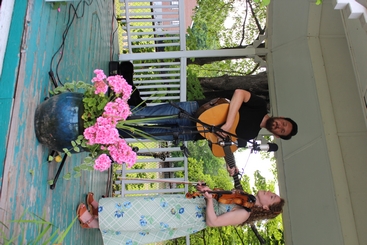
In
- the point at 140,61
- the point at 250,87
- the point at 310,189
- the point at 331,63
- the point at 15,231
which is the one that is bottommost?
the point at 15,231

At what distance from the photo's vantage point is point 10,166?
7.79 ft

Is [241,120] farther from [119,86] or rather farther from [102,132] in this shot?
[102,132]

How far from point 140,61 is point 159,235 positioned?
11.3 ft

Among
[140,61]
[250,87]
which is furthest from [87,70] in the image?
[250,87]

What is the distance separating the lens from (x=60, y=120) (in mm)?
2564

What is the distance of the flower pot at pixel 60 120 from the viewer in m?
2.58

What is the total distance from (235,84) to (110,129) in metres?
4.36

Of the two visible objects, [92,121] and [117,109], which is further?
[92,121]

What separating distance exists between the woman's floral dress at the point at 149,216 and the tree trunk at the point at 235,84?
3.10 metres

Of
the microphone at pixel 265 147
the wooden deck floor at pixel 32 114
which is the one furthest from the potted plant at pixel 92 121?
the microphone at pixel 265 147

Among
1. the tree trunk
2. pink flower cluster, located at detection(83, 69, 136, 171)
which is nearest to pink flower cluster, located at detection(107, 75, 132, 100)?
pink flower cluster, located at detection(83, 69, 136, 171)

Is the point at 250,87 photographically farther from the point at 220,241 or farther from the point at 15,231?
the point at 15,231

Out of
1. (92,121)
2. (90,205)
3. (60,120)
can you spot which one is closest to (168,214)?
(90,205)

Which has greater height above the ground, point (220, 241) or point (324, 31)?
point (324, 31)
